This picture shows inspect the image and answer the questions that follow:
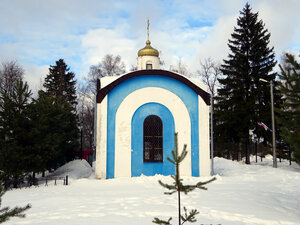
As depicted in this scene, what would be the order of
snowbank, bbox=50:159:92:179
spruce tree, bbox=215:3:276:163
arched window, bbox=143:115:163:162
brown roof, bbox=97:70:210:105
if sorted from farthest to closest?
spruce tree, bbox=215:3:276:163 < snowbank, bbox=50:159:92:179 < brown roof, bbox=97:70:210:105 < arched window, bbox=143:115:163:162

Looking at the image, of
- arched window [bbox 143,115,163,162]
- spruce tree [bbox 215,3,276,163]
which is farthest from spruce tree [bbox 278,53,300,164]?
spruce tree [bbox 215,3,276,163]

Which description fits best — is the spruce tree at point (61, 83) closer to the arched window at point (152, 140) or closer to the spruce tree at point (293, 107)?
the arched window at point (152, 140)

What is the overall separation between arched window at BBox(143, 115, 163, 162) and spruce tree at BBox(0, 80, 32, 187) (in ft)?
19.7

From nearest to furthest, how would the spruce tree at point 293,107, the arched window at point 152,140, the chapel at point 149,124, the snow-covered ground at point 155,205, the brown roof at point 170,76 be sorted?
1. the snow-covered ground at point 155,205
2. the spruce tree at point 293,107
3. the chapel at point 149,124
4. the arched window at point 152,140
5. the brown roof at point 170,76

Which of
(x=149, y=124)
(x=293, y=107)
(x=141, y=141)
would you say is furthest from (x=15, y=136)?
(x=293, y=107)

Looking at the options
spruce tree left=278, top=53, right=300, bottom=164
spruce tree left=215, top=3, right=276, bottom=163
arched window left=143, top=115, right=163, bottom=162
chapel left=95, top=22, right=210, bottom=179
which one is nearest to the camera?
spruce tree left=278, top=53, right=300, bottom=164

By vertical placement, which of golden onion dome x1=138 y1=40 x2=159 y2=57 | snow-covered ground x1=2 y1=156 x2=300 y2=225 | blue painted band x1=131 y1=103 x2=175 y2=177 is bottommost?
snow-covered ground x1=2 y1=156 x2=300 y2=225

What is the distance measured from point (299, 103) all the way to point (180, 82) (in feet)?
29.4

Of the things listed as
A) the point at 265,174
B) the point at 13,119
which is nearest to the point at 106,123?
the point at 13,119

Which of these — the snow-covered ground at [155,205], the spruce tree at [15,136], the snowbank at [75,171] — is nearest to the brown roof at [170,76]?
the spruce tree at [15,136]

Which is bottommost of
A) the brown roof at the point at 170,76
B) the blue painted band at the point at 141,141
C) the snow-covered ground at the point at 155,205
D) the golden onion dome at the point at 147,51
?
the snow-covered ground at the point at 155,205

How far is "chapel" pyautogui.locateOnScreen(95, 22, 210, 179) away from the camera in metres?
14.8

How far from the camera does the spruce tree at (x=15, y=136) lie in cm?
1290

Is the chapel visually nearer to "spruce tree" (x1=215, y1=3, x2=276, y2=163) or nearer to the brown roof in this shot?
the brown roof
